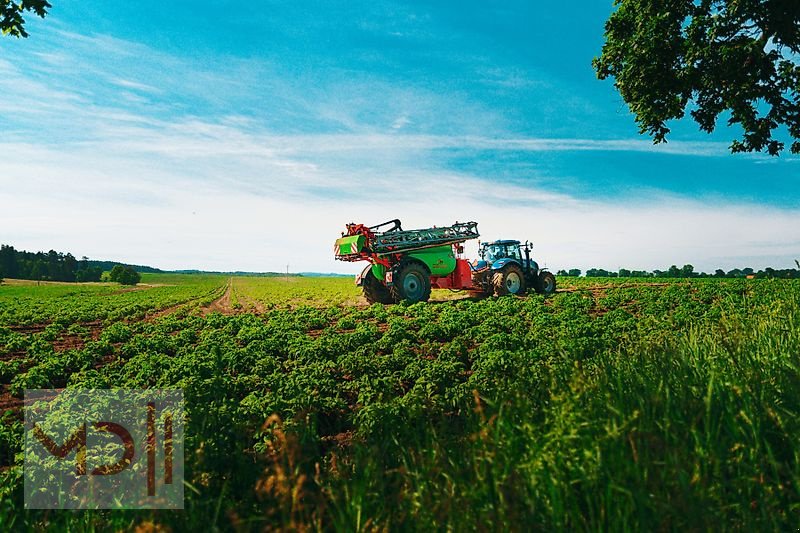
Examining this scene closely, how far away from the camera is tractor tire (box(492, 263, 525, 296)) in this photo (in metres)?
23.4

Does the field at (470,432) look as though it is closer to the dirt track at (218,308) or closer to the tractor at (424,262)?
the tractor at (424,262)

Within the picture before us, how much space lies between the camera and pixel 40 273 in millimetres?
106875

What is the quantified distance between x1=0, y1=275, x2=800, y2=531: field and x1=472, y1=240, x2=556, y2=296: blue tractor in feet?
35.2

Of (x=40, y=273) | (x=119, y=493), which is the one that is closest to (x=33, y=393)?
(x=119, y=493)

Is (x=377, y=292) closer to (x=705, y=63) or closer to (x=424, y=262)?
(x=424, y=262)

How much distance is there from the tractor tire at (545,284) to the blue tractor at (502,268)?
4.0 inches

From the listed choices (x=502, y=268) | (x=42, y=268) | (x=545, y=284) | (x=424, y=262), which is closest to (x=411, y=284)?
(x=424, y=262)

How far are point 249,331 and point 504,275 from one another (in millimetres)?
13206

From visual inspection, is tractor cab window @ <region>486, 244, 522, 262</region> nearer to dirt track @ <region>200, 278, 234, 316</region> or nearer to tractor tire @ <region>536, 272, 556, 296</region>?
tractor tire @ <region>536, 272, 556, 296</region>

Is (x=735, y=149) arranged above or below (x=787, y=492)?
above

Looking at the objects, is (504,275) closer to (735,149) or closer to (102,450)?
(735,149)

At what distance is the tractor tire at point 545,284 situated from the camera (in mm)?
25594
